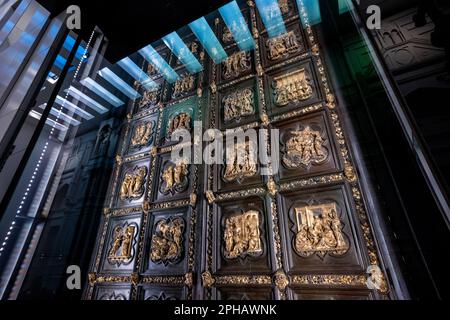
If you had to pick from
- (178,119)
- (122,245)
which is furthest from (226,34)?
Answer: (122,245)

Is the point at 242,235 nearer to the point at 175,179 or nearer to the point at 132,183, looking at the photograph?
the point at 175,179

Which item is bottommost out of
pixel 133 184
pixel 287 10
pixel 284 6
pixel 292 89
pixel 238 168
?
pixel 238 168

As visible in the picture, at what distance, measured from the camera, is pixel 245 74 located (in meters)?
3.58

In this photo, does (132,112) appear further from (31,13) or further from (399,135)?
(399,135)

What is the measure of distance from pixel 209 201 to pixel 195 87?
7.16ft

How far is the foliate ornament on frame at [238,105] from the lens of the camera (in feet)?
10.7

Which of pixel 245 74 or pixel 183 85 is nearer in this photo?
pixel 245 74

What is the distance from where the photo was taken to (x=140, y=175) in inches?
147

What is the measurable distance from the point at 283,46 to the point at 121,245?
3.79 meters

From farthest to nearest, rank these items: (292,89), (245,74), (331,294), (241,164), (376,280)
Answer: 1. (245,74)
2. (292,89)
3. (241,164)
4. (331,294)
5. (376,280)

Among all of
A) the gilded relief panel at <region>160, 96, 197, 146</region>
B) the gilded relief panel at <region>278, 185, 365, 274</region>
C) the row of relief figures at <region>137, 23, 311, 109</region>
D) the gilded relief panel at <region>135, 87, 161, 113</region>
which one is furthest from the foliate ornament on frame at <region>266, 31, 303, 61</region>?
the gilded relief panel at <region>135, 87, 161, 113</region>

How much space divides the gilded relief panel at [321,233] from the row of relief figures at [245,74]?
1.31 m

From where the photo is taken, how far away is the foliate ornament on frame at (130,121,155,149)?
4.03 meters
